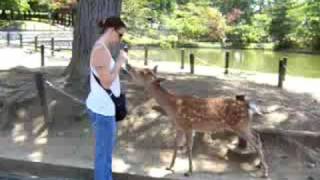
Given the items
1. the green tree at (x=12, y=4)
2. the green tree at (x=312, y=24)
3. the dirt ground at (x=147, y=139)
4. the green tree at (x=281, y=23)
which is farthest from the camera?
the green tree at (x=281, y=23)

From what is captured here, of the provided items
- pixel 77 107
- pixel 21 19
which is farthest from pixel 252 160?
pixel 21 19

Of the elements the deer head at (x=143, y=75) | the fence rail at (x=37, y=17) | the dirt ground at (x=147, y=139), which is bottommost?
the dirt ground at (x=147, y=139)

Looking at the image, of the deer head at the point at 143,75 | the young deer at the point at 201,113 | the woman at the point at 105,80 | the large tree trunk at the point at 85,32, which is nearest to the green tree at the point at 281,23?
the large tree trunk at the point at 85,32

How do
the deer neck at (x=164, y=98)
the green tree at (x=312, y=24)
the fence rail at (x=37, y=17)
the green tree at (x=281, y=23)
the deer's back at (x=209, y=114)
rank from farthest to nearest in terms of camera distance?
the fence rail at (x=37, y=17)
the green tree at (x=281, y=23)
the green tree at (x=312, y=24)
the deer's back at (x=209, y=114)
the deer neck at (x=164, y=98)

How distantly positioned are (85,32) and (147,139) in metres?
2.62

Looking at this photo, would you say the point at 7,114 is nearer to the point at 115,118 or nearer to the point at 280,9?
the point at 115,118

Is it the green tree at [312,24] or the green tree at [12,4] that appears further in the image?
the green tree at [312,24]

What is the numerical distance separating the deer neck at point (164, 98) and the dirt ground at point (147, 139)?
30.7 inches

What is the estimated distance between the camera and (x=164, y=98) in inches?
257

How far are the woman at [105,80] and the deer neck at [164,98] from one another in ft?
3.37

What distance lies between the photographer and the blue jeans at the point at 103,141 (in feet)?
18.0

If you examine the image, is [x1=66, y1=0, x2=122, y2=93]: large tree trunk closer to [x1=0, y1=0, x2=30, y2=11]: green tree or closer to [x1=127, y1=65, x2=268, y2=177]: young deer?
[x1=127, y1=65, x2=268, y2=177]: young deer

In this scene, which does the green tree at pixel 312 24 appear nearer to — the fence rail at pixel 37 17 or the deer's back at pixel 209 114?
the fence rail at pixel 37 17

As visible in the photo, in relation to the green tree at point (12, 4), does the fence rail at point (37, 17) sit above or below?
below
